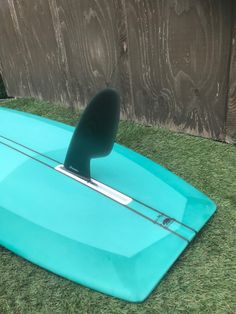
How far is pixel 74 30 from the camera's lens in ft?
7.91

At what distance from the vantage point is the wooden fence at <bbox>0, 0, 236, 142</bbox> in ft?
5.94

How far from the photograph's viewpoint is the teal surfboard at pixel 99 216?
3.82 ft

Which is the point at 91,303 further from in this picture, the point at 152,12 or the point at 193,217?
the point at 152,12

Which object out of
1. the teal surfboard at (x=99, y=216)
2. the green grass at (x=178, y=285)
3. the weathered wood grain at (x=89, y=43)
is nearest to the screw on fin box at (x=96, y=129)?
the teal surfboard at (x=99, y=216)

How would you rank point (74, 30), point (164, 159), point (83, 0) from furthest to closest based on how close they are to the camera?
point (74, 30) < point (83, 0) < point (164, 159)

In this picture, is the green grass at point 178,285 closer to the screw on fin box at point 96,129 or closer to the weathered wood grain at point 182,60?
the screw on fin box at point 96,129

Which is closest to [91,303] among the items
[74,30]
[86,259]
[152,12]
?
[86,259]

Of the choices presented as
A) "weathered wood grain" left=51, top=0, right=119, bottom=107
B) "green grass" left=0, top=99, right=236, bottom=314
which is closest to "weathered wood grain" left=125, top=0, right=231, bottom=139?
"weathered wood grain" left=51, top=0, right=119, bottom=107

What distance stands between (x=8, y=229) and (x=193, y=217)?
69cm

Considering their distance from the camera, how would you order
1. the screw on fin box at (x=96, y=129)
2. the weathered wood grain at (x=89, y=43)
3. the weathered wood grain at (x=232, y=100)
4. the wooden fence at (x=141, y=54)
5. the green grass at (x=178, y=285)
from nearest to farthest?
1. the green grass at (x=178, y=285)
2. the screw on fin box at (x=96, y=129)
3. the weathered wood grain at (x=232, y=100)
4. the wooden fence at (x=141, y=54)
5. the weathered wood grain at (x=89, y=43)

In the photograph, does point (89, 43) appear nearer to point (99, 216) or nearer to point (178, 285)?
point (99, 216)

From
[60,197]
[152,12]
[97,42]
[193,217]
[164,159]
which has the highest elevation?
[152,12]

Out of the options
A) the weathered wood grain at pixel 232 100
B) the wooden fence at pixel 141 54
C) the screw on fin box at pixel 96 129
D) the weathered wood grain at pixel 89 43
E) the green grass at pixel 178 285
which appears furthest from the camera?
the weathered wood grain at pixel 89 43

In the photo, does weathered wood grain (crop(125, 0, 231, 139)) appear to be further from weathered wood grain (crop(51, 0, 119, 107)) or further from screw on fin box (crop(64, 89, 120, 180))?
screw on fin box (crop(64, 89, 120, 180))
